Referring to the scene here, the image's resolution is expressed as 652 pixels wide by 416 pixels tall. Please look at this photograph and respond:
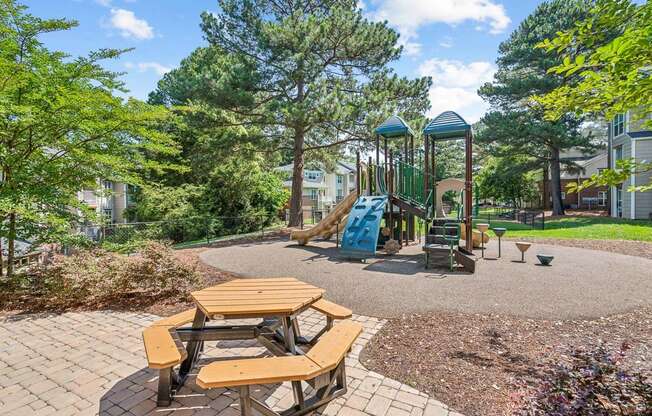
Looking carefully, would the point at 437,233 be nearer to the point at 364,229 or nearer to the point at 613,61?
the point at 364,229

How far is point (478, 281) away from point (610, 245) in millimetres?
8262

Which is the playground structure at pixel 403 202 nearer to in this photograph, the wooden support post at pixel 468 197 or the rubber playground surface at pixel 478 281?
the wooden support post at pixel 468 197

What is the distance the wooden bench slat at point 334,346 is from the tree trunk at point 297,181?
1435 centimetres

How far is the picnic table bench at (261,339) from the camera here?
2.22 meters

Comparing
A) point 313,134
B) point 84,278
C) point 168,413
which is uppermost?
point 313,134

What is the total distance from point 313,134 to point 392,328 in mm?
15105

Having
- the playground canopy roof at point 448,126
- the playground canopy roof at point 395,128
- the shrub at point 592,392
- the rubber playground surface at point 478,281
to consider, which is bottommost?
the rubber playground surface at point 478,281

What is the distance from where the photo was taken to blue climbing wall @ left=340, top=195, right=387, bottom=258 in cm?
936

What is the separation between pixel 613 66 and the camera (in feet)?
8.16

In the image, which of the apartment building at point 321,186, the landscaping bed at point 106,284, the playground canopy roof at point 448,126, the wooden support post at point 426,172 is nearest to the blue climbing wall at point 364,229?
the wooden support post at point 426,172

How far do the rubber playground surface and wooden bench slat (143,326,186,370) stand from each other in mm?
2966

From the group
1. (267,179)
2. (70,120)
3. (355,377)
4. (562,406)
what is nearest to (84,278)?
(70,120)

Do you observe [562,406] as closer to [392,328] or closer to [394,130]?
[392,328]

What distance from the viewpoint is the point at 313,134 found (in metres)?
18.2
